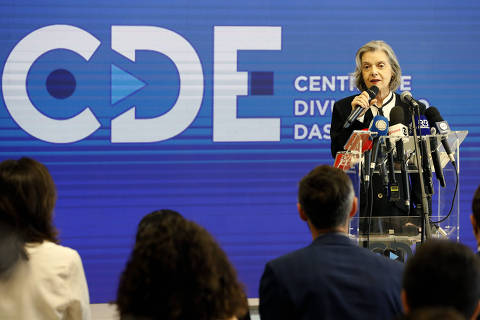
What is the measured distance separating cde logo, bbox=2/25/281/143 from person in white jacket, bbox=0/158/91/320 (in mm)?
3038

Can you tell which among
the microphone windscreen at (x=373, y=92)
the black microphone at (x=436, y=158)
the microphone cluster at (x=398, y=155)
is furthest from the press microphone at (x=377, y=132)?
the microphone windscreen at (x=373, y=92)

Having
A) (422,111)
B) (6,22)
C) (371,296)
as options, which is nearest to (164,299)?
(371,296)

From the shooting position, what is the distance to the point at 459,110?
5.67 metres

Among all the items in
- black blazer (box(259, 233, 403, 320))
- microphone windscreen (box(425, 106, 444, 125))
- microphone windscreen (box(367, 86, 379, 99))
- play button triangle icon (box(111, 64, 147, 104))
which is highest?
play button triangle icon (box(111, 64, 147, 104))

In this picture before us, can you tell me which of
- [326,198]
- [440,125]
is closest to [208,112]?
[440,125]

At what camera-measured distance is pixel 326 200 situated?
7.66 feet

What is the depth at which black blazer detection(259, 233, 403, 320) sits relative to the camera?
6.75ft

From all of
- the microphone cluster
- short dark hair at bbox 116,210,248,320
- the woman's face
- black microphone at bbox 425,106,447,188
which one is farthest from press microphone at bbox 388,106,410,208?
short dark hair at bbox 116,210,248,320

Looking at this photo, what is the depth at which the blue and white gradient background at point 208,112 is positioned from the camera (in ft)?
17.4

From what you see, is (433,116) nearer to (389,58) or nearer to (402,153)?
(402,153)

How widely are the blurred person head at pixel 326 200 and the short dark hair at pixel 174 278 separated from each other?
2.48 ft

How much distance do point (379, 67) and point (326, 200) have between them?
6.95 feet

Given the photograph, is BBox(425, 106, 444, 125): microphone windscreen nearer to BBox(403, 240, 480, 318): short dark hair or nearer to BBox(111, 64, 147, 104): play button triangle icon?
BBox(403, 240, 480, 318): short dark hair

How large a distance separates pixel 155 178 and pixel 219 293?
380 cm
